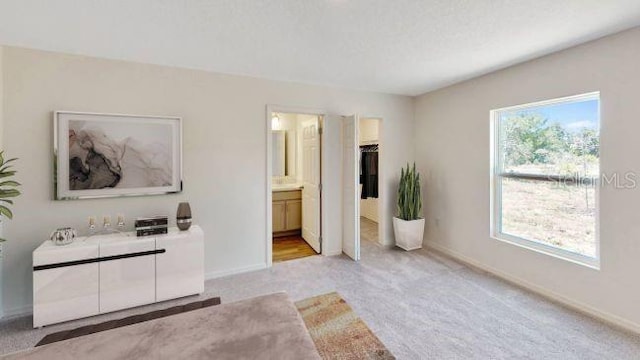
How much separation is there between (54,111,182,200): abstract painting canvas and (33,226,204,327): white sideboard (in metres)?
0.48

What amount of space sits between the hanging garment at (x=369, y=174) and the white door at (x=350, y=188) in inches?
62.7

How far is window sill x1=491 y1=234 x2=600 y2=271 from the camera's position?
249 centimetres

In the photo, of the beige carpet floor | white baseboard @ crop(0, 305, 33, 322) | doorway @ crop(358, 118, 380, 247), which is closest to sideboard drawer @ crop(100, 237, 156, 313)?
the beige carpet floor

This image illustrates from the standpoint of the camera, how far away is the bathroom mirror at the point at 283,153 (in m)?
5.23

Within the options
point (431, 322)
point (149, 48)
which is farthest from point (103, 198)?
point (431, 322)

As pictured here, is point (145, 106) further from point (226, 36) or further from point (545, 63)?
point (545, 63)

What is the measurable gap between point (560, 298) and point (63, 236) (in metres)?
4.54

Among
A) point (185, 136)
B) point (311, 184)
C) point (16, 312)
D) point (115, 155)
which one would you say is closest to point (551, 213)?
point (311, 184)

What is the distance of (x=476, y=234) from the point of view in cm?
353

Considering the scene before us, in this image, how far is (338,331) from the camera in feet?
7.17

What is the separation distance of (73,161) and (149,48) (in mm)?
1274

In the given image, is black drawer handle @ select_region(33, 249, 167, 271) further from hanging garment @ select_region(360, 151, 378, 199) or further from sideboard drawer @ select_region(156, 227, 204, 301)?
hanging garment @ select_region(360, 151, 378, 199)

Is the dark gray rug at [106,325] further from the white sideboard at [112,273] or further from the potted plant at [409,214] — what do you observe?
the potted plant at [409,214]

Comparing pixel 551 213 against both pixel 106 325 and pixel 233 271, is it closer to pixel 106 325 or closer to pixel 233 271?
pixel 233 271
